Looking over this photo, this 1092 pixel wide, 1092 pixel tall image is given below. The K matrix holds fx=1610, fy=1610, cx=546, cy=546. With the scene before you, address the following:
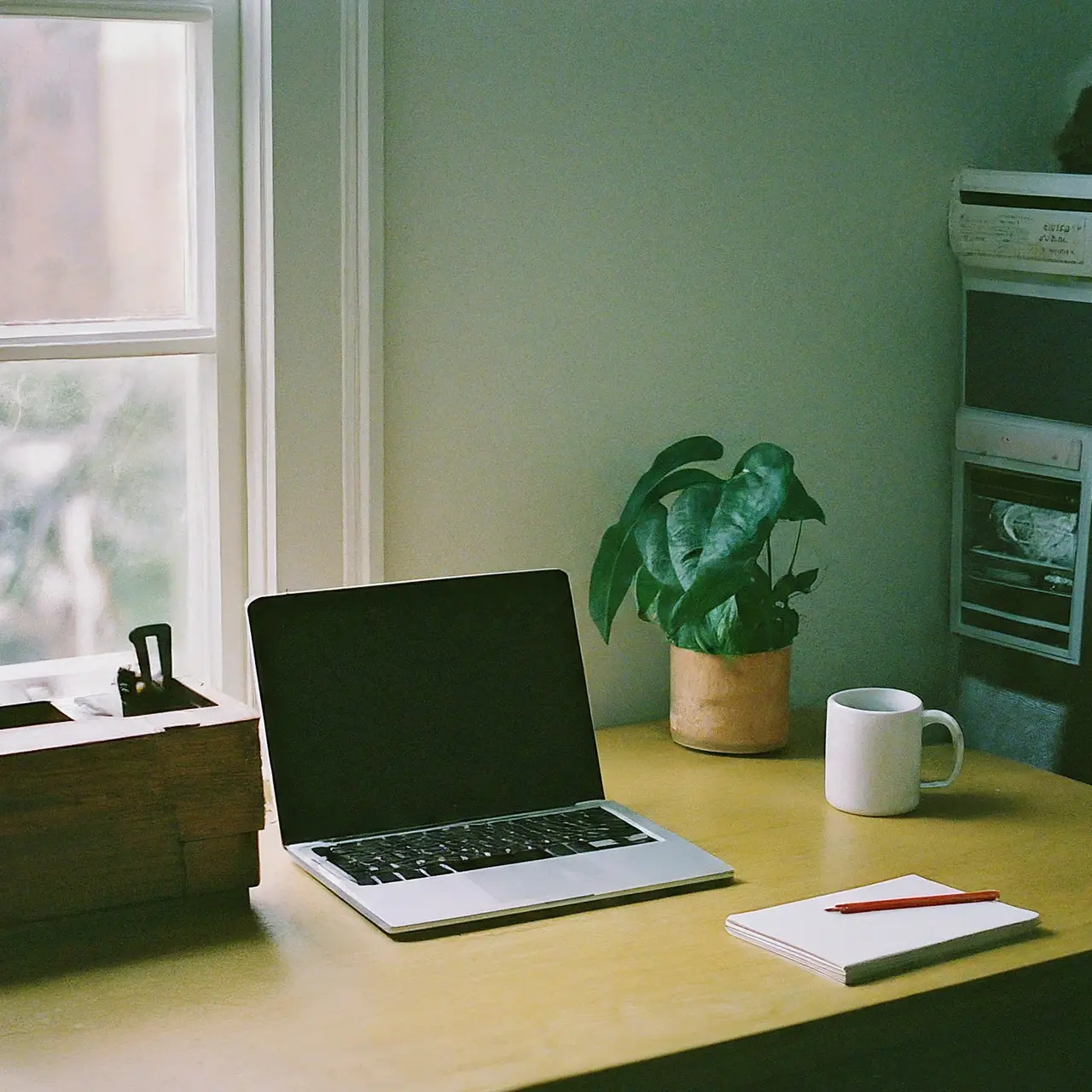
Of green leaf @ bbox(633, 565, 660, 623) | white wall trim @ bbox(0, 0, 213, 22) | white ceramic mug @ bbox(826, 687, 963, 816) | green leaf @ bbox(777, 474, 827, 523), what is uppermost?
white wall trim @ bbox(0, 0, 213, 22)

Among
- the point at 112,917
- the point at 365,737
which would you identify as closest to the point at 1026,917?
the point at 365,737

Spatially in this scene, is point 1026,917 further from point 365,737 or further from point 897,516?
point 897,516

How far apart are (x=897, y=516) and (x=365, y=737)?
902 mm

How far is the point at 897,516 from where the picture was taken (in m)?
2.08

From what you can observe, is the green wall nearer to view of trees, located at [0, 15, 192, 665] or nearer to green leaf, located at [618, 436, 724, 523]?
green leaf, located at [618, 436, 724, 523]

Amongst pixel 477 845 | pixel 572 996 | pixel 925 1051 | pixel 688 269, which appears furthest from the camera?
pixel 688 269

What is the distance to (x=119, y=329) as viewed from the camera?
164 cm

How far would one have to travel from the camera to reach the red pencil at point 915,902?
1.29 meters

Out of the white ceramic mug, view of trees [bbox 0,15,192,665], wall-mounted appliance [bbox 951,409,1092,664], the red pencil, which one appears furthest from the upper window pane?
wall-mounted appliance [bbox 951,409,1092,664]

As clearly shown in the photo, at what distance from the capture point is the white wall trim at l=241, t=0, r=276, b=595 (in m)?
1.61

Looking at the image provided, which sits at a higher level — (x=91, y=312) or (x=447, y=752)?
(x=91, y=312)

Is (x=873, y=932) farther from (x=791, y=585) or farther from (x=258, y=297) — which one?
(x=258, y=297)

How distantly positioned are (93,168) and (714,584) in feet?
2.45

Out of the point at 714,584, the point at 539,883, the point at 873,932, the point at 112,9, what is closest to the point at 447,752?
the point at 539,883
